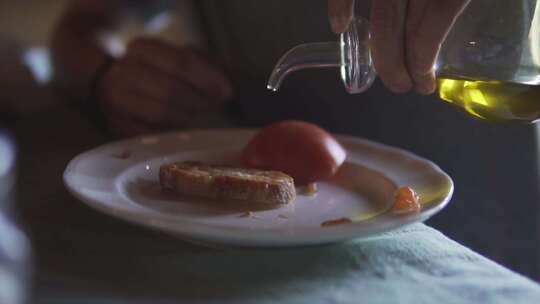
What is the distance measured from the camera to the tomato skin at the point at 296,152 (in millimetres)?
676

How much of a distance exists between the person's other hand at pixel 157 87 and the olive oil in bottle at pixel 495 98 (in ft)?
1.17

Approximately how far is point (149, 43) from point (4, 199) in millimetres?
421

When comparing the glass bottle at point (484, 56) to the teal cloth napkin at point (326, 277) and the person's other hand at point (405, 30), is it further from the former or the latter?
the teal cloth napkin at point (326, 277)

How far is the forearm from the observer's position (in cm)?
94

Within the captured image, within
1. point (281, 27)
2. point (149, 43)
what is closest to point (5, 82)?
point (149, 43)

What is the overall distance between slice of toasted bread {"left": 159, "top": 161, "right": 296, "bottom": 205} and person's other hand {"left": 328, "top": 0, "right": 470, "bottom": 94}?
13 cm

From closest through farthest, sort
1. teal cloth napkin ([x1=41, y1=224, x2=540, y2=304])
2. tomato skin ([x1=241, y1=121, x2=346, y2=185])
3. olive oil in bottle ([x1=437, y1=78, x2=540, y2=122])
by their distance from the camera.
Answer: teal cloth napkin ([x1=41, y1=224, x2=540, y2=304])
olive oil in bottle ([x1=437, y1=78, x2=540, y2=122])
tomato skin ([x1=241, y1=121, x2=346, y2=185])

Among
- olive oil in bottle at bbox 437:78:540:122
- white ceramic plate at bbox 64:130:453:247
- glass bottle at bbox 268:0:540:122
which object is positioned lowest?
white ceramic plate at bbox 64:130:453:247

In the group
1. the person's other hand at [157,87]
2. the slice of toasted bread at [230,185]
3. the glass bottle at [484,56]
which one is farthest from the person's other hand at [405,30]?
the person's other hand at [157,87]

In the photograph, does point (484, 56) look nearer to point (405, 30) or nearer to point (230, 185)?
point (405, 30)

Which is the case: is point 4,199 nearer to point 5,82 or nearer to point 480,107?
point 480,107

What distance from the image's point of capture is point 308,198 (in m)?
0.63

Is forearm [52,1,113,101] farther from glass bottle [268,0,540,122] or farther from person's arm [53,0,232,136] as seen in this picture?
glass bottle [268,0,540,122]

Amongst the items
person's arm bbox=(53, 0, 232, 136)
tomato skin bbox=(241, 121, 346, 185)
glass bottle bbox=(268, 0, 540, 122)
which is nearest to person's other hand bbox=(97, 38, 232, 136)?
person's arm bbox=(53, 0, 232, 136)
